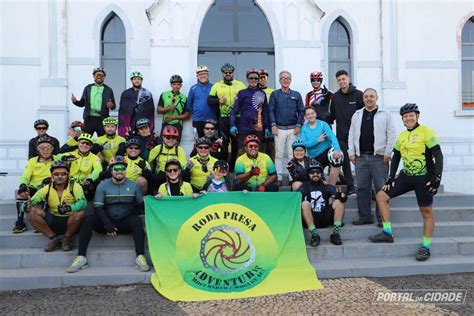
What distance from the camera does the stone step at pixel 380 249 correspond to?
598 centimetres

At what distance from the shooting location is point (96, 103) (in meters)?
8.55

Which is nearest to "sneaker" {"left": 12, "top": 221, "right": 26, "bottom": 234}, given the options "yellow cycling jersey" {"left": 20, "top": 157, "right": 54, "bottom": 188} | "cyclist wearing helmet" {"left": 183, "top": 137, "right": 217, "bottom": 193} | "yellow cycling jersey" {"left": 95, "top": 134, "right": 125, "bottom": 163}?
"yellow cycling jersey" {"left": 20, "top": 157, "right": 54, "bottom": 188}

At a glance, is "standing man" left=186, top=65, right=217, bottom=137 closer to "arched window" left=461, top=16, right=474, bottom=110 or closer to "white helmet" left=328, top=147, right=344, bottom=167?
"white helmet" left=328, top=147, right=344, bottom=167

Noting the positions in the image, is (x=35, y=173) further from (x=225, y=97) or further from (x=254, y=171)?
(x=225, y=97)

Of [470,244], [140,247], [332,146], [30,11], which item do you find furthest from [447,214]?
[30,11]

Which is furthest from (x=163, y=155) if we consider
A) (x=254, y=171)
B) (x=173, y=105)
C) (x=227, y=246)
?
(x=227, y=246)

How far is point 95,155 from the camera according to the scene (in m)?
6.99

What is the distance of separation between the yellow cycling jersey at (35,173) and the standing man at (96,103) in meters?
Answer: 2.07

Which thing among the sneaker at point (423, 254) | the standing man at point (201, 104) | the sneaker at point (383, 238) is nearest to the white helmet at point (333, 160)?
the sneaker at point (383, 238)

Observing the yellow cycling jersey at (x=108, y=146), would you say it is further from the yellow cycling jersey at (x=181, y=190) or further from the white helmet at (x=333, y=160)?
the white helmet at (x=333, y=160)

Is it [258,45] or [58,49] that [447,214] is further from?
[58,49]

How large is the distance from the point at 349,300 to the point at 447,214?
11.7 ft

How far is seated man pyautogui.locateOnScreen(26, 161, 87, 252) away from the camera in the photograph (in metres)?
5.88

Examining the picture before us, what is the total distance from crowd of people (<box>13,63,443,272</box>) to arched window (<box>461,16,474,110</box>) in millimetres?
6078
